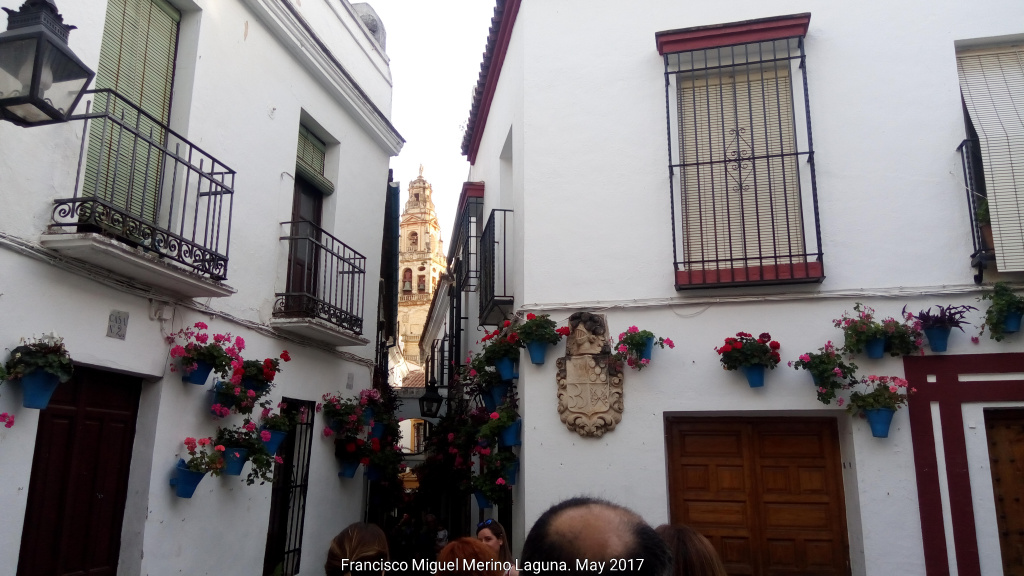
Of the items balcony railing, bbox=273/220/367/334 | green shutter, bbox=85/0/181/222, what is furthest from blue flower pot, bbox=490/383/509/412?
green shutter, bbox=85/0/181/222

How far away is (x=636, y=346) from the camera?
6.33m

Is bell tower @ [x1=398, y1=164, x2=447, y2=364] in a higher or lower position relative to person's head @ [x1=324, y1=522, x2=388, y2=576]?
higher

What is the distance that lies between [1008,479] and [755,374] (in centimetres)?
197

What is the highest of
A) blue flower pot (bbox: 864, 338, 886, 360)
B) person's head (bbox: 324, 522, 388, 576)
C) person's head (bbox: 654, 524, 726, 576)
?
blue flower pot (bbox: 864, 338, 886, 360)

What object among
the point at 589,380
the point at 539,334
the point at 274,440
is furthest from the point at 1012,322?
the point at 274,440

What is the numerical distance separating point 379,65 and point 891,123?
6137 mm

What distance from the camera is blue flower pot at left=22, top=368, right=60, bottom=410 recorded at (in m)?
4.39

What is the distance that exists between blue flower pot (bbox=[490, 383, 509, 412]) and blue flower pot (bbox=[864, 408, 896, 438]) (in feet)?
10.2

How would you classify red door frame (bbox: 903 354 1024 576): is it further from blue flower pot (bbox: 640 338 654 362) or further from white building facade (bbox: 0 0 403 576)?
white building facade (bbox: 0 0 403 576)

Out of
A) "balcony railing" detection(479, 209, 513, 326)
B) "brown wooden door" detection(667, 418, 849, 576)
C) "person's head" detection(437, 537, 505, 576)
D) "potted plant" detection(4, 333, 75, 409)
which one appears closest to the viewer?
"person's head" detection(437, 537, 505, 576)

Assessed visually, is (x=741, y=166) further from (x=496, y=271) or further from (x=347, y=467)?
(x=347, y=467)

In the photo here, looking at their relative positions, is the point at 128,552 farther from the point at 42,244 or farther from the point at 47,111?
the point at 47,111

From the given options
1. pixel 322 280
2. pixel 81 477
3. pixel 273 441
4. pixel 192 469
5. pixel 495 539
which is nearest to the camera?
pixel 495 539

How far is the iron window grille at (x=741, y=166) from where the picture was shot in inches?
255
